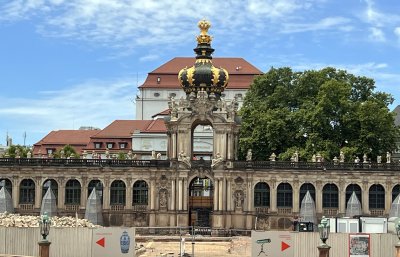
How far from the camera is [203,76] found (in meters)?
69.8

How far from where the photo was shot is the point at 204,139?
399 ft

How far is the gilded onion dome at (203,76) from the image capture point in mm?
69688

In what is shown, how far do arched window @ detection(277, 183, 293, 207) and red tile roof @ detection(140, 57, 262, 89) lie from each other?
7187cm

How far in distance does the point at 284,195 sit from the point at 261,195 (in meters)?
1.88

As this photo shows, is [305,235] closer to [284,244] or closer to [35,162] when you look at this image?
[284,244]

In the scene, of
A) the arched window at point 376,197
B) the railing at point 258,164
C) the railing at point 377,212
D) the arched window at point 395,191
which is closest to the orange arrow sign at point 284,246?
the railing at point 258,164

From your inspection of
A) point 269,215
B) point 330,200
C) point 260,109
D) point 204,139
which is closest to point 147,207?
point 269,215

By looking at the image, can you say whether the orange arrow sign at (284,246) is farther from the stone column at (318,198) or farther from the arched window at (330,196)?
the arched window at (330,196)

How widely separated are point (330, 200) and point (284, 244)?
26215 millimetres

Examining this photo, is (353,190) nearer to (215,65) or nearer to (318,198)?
(318,198)

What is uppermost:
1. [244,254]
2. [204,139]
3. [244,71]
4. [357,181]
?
[244,71]

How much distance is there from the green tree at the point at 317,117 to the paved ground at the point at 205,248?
18.7m

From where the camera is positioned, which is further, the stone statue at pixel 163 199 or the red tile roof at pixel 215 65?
the red tile roof at pixel 215 65

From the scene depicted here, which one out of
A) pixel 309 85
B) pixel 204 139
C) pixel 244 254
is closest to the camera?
pixel 244 254
